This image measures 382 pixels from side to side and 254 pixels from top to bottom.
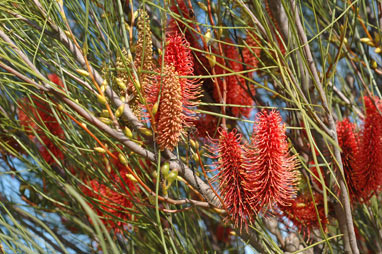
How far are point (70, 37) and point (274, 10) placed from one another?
0.31m

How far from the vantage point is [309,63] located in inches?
23.2

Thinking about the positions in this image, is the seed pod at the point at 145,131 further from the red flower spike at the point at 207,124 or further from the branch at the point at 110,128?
the red flower spike at the point at 207,124

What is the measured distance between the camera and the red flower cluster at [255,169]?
1.74ft

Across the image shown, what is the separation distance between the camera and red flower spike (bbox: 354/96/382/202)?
0.66m

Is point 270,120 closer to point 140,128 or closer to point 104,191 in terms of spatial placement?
point 140,128

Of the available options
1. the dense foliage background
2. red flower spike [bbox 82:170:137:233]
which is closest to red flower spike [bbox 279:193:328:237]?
the dense foliage background

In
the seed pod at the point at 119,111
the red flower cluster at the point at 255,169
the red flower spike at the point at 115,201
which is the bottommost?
the red flower spike at the point at 115,201

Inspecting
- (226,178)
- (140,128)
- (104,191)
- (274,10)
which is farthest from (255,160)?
(104,191)

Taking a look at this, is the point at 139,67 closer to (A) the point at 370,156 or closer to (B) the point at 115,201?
(B) the point at 115,201

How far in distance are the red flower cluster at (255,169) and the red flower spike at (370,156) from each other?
177 millimetres

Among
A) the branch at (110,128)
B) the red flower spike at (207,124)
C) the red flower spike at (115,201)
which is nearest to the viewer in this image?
the branch at (110,128)

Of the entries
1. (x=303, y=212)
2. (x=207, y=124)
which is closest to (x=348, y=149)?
(x=303, y=212)

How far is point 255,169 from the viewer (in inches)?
21.5

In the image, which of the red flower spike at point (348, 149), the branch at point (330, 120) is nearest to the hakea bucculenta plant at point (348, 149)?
the red flower spike at point (348, 149)
